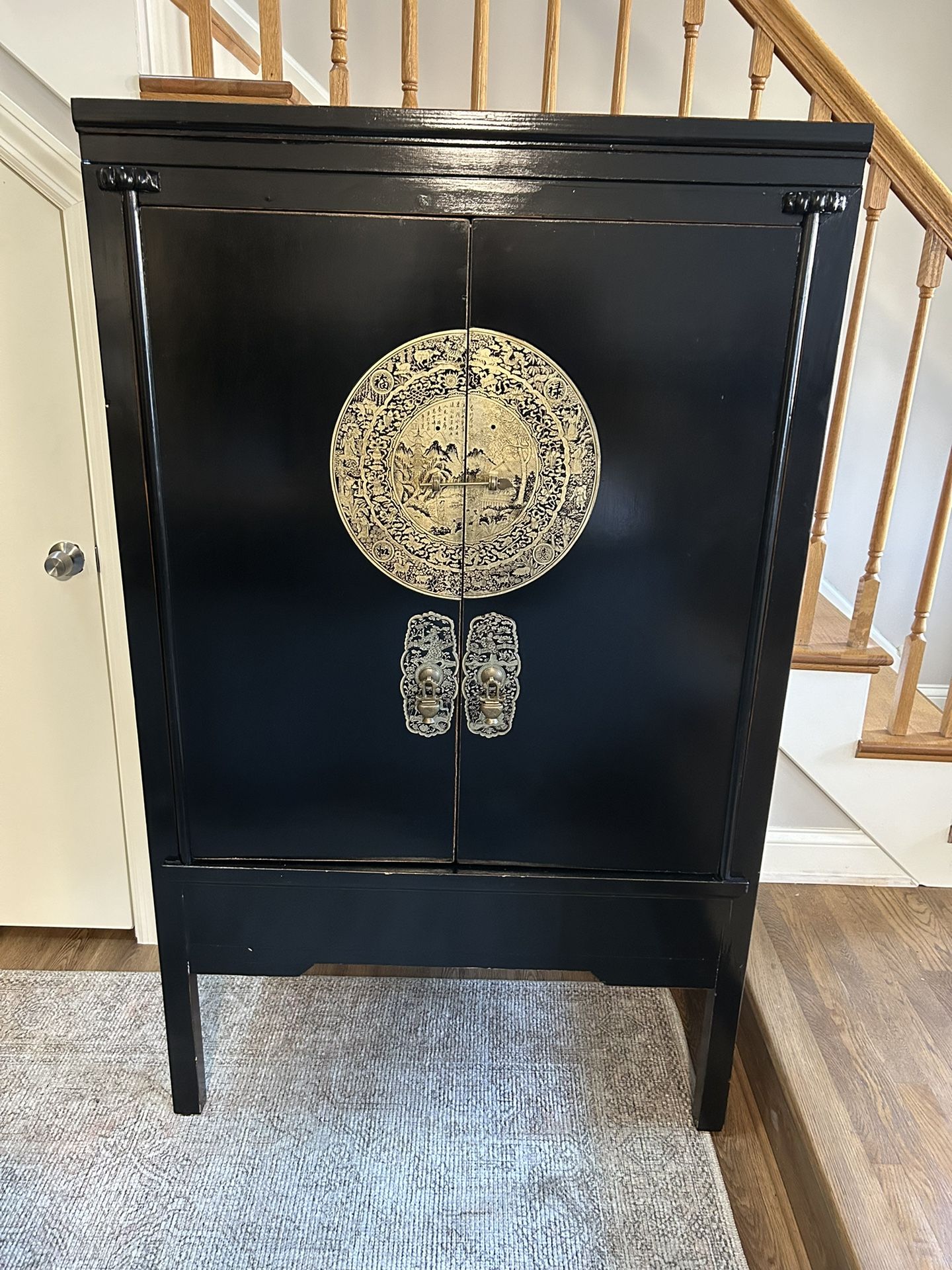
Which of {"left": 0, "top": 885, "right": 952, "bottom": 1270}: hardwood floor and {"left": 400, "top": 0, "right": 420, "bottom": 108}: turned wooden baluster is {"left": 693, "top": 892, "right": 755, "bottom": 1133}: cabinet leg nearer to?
{"left": 0, "top": 885, "right": 952, "bottom": 1270}: hardwood floor

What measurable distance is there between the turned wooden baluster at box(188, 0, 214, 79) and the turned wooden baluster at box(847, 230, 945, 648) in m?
1.32

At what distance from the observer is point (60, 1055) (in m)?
1.60

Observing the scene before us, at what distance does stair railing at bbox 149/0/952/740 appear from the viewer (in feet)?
4.29

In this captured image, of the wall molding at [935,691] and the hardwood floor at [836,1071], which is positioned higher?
the wall molding at [935,691]

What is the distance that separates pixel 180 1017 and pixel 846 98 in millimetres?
1973

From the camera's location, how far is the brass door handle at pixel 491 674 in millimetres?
1207

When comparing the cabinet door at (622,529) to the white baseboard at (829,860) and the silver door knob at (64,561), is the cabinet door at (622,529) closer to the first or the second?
the white baseboard at (829,860)

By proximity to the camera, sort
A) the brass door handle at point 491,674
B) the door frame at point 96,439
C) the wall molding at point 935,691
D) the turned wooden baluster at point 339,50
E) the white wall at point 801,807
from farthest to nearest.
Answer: the wall molding at point 935,691
the white wall at point 801,807
the door frame at point 96,439
the turned wooden baluster at point 339,50
the brass door handle at point 491,674

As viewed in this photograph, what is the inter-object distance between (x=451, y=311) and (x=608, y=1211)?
1411 mm

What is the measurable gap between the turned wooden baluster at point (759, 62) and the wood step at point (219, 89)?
0.78 m

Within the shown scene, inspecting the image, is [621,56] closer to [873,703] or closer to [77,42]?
[77,42]

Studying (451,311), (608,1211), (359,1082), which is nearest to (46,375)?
(451,311)

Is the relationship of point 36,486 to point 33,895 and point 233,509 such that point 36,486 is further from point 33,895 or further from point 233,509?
point 33,895

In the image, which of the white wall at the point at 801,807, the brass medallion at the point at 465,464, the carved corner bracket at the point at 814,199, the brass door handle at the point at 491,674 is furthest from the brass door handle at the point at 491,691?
the white wall at the point at 801,807
